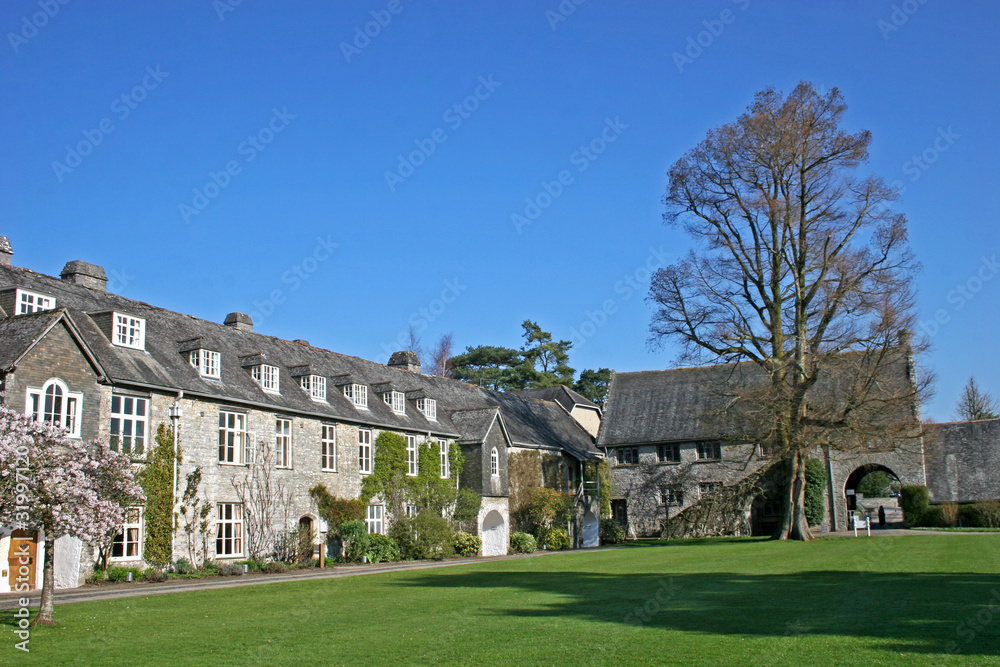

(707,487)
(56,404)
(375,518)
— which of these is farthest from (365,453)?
(707,487)

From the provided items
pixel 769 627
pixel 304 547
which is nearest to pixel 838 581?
pixel 769 627

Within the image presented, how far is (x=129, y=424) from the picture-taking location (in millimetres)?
23547

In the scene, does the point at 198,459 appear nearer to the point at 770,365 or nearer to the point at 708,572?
the point at 708,572

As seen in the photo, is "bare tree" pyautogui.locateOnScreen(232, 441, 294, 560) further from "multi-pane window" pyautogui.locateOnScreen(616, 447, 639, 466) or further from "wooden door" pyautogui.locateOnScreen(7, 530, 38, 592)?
"multi-pane window" pyautogui.locateOnScreen(616, 447, 639, 466)

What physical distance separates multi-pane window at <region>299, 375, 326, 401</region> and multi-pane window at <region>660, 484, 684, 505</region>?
23.7 metres

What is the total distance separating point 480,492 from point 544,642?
27.3m

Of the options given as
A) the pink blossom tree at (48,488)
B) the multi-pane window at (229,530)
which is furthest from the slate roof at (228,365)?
the pink blossom tree at (48,488)

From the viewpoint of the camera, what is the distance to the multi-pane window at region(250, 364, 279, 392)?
29.6m

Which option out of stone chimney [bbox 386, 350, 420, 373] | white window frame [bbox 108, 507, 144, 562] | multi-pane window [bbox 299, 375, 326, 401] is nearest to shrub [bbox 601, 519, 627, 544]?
stone chimney [bbox 386, 350, 420, 373]

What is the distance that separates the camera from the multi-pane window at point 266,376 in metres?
29.6

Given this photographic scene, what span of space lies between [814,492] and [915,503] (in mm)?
4895

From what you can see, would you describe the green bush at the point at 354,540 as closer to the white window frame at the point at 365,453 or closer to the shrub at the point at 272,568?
the white window frame at the point at 365,453

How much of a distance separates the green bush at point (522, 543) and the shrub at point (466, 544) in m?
2.78

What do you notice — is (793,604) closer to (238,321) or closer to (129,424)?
(129,424)
